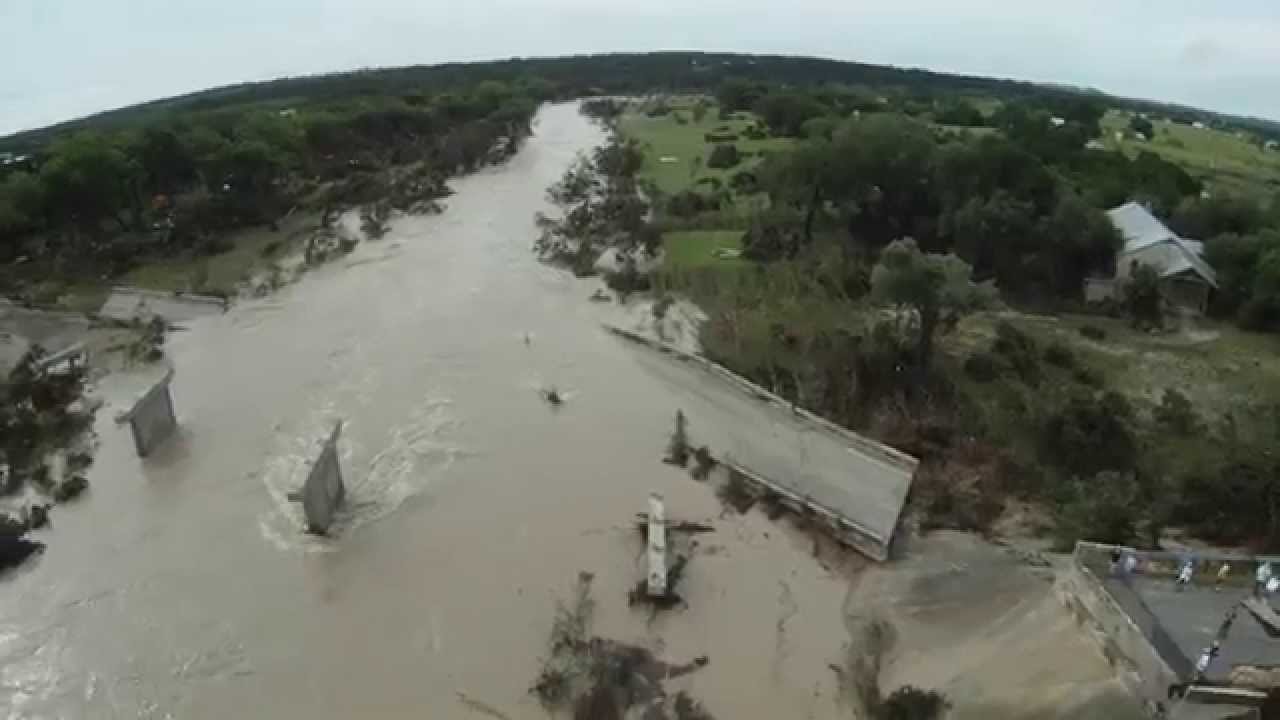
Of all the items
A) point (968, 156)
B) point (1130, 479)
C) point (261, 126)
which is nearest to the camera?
point (1130, 479)

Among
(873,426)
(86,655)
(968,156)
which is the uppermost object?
(968,156)

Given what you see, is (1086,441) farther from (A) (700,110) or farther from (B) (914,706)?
Result: (A) (700,110)

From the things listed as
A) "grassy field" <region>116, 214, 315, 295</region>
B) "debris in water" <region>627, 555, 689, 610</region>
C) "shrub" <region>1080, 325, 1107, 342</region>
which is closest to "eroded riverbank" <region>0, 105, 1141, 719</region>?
"debris in water" <region>627, 555, 689, 610</region>

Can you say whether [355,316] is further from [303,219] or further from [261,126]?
[261,126]

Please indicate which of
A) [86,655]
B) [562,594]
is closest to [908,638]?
[562,594]

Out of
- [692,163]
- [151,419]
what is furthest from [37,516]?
[692,163]

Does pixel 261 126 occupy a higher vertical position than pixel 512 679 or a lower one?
higher

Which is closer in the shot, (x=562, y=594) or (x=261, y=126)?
(x=562, y=594)

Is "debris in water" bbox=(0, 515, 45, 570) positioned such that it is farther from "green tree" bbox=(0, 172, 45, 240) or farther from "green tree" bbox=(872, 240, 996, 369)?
"green tree" bbox=(0, 172, 45, 240)
